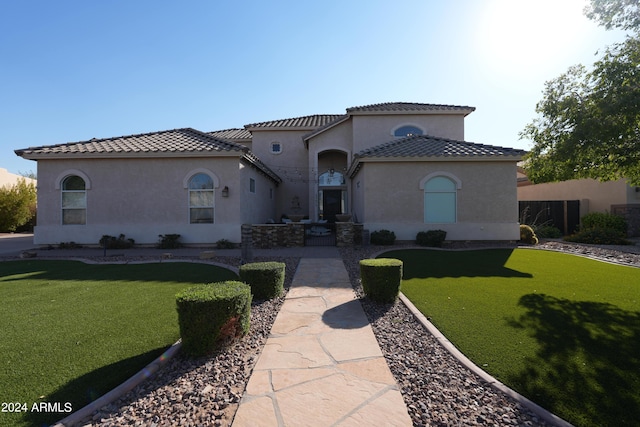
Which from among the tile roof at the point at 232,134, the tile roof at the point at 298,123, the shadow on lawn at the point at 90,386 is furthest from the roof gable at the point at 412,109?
the shadow on lawn at the point at 90,386

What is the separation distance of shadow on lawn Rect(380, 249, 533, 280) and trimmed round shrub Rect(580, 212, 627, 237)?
870 cm

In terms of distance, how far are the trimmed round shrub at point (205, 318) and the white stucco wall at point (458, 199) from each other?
35.1 ft

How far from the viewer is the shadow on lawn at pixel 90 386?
2.73 m

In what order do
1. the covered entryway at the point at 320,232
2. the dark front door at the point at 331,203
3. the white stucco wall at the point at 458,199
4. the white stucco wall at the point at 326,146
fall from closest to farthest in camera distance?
1. the white stucco wall at the point at 458,199
2. the covered entryway at the point at 320,232
3. the white stucco wall at the point at 326,146
4. the dark front door at the point at 331,203

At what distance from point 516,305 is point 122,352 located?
692cm

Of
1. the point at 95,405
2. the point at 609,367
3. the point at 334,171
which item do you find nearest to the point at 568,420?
the point at 609,367

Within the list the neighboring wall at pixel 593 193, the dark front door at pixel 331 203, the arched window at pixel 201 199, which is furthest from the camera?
the dark front door at pixel 331 203

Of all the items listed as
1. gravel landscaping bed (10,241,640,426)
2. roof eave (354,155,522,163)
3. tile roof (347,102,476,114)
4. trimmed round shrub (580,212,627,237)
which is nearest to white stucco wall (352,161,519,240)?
roof eave (354,155,522,163)

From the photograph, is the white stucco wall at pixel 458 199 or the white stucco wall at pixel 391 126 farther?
the white stucco wall at pixel 391 126

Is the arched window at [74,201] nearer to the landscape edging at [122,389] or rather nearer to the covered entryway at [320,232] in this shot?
the covered entryway at [320,232]

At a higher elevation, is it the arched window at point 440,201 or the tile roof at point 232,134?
the tile roof at point 232,134

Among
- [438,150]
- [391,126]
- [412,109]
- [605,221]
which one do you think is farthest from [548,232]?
[391,126]

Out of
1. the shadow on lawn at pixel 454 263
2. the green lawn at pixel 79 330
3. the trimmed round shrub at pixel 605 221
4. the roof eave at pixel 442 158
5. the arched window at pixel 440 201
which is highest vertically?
the roof eave at pixel 442 158

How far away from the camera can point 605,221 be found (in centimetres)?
1577
